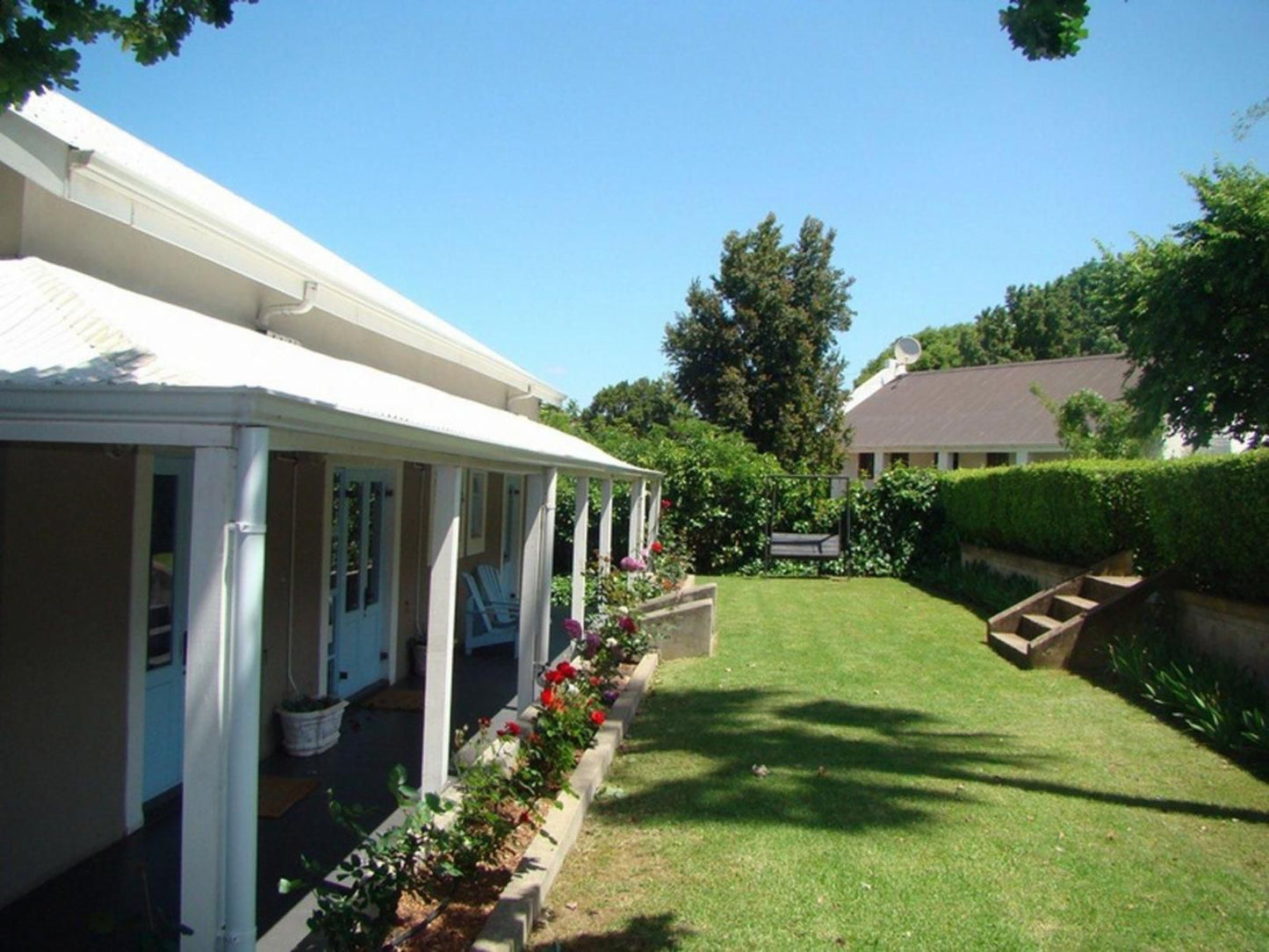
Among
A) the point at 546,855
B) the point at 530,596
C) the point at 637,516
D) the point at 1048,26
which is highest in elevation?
the point at 1048,26

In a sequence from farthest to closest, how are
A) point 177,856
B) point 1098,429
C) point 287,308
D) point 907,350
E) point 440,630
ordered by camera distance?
point 907,350 < point 1098,429 < point 287,308 < point 177,856 < point 440,630

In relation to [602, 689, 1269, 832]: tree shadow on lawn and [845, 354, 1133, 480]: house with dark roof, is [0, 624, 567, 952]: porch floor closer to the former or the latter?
[602, 689, 1269, 832]: tree shadow on lawn

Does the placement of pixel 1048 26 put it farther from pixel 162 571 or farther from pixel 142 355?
pixel 162 571

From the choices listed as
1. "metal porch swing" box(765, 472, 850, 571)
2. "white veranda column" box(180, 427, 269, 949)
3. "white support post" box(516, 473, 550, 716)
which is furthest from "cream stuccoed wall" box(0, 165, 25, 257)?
"metal porch swing" box(765, 472, 850, 571)

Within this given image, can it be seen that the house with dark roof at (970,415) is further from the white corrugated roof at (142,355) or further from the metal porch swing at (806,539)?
the white corrugated roof at (142,355)

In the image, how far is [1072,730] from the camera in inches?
309

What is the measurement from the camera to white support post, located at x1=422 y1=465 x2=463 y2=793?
195 inches

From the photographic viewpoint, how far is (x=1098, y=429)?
80.2ft

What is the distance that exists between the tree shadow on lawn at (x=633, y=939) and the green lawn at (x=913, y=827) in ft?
0.04

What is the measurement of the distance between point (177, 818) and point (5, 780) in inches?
61.8

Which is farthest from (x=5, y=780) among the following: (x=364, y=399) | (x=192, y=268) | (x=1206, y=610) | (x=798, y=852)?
(x=1206, y=610)

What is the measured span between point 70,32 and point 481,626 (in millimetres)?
9159

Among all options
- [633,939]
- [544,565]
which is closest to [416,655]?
[544,565]

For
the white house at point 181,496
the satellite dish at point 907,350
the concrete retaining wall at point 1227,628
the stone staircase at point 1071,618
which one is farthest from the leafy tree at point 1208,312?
the satellite dish at point 907,350
